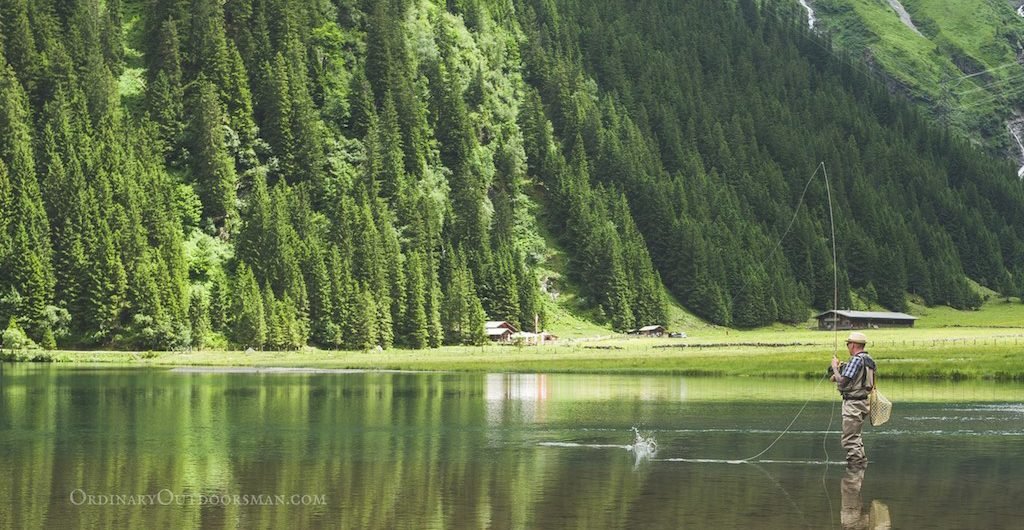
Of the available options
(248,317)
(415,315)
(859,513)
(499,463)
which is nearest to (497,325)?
(415,315)

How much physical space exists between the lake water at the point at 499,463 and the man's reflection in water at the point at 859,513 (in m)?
0.07

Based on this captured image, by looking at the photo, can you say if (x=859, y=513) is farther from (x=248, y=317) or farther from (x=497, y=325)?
(x=497, y=325)

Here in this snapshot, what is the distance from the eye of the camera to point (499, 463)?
35.9 meters

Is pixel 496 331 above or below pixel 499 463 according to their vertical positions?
below

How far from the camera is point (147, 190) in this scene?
183500 mm

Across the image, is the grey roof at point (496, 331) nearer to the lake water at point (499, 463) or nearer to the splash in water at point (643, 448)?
the lake water at point (499, 463)

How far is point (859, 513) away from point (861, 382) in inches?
279

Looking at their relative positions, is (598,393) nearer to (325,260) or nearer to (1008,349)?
(1008,349)

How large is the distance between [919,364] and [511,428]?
52543 millimetres

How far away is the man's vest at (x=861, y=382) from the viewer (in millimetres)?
32938

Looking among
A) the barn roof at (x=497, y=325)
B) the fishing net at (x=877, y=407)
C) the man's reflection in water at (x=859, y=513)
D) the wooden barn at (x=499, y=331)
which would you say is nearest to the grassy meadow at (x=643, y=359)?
the wooden barn at (x=499, y=331)

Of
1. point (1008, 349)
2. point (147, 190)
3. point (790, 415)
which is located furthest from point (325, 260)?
point (790, 415)

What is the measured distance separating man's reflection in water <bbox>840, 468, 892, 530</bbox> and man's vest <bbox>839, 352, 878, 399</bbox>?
287 cm

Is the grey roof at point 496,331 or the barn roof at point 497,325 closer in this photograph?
the grey roof at point 496,331
